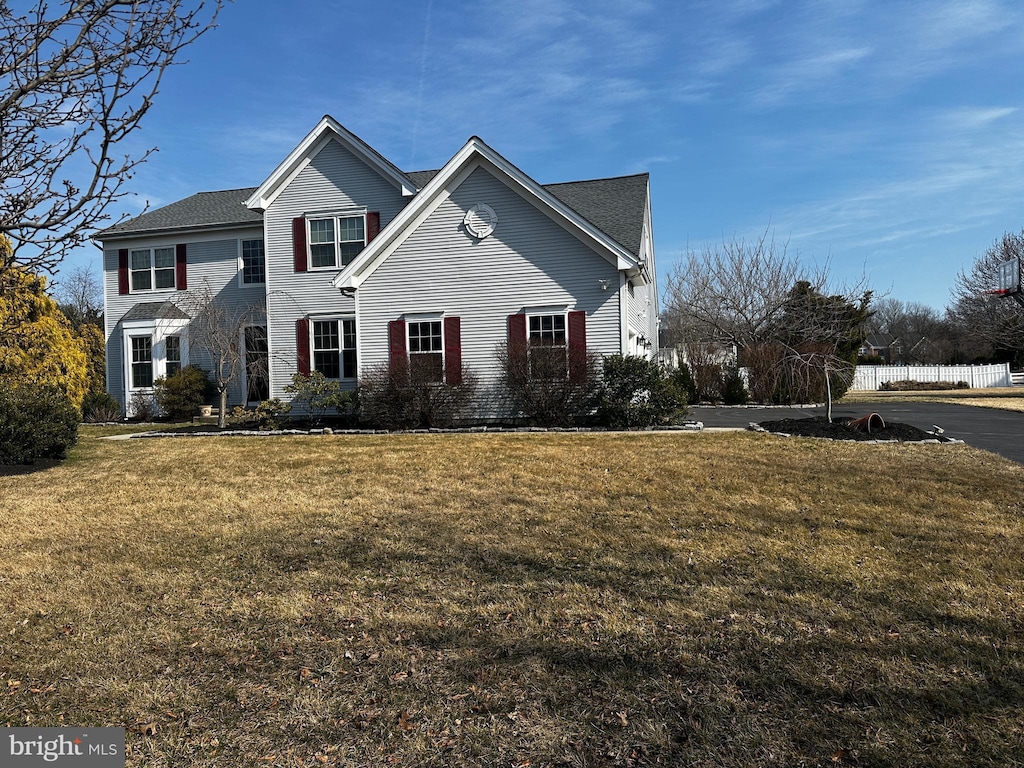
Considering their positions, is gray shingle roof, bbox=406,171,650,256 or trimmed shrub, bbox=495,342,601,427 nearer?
trimmed shrub, bbox=495,342,601,427

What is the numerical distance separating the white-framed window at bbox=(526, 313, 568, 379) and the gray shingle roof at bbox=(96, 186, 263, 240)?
1037 centimetres

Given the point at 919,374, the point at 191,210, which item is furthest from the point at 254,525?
the point at 919,374

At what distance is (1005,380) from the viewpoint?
3903 centimetres

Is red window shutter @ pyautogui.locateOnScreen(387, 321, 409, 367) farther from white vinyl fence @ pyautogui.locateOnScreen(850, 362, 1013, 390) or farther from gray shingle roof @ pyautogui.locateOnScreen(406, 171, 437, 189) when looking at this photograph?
white vinyl fence @ pyautogui.locateOnScreen(850, 362, 1013, 390)

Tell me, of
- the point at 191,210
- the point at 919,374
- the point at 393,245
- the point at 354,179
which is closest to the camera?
the point at 393,245

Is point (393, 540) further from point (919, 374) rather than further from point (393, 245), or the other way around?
point (919, 374)

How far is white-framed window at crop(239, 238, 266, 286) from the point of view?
20609 mm

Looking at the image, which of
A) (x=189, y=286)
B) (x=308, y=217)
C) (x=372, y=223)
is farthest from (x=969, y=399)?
(x=189, y=286)

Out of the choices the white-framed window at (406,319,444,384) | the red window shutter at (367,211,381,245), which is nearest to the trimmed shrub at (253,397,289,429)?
the white-framed window at (406,319,444,384)

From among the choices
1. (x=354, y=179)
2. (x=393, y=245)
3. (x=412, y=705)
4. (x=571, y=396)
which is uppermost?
(x=354, y=179)

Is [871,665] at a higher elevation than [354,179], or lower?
lower

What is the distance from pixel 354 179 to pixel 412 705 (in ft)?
57.8

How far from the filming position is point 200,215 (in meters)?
21.6

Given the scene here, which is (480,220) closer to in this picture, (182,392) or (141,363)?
→ (182,392)
